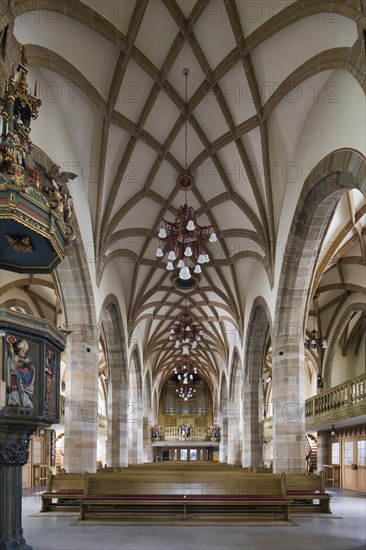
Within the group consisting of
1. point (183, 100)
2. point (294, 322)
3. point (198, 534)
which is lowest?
point (198, 534)

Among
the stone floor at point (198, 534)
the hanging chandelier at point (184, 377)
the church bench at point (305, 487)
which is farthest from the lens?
the hanging chandelier at point (184, 377)

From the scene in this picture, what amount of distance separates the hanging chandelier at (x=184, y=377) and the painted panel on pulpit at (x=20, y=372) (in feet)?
92.6

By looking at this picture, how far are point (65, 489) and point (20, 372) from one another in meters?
7.98

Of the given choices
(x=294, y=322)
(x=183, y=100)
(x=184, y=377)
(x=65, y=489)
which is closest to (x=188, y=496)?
(x=65, y=489)

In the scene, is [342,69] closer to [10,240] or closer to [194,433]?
[10,240]

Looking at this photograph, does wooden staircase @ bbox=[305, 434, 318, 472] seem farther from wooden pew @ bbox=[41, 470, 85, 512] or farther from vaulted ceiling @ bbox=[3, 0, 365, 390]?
wooden pew @ bbox=[41, 470, 85, 512]

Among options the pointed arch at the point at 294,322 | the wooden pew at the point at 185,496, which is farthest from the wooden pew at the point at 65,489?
the pointed arch at the point at 294,322

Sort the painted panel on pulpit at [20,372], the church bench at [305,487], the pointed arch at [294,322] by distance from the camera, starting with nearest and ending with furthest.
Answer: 1. the painted panel on pulpit at [20,372]
2. the church bench at [305,487]
3. the pointed arch at [294,322]

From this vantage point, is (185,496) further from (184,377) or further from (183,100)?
(184,377)

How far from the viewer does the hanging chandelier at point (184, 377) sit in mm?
36156

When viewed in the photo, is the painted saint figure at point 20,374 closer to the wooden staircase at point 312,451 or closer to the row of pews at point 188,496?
the row of pews at point 188,496

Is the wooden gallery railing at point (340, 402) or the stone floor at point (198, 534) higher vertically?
the wooden gallery railing at point (340, 402)

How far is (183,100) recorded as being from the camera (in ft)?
44.1

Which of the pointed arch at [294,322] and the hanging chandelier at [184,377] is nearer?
the pointed arch at [294,322]
